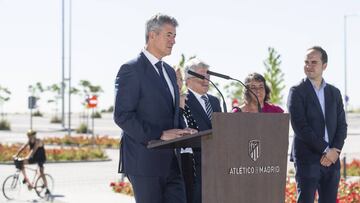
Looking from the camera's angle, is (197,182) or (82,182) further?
(82,182)

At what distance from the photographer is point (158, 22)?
469 centimetres

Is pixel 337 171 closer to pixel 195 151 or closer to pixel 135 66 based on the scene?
pixel 195 151

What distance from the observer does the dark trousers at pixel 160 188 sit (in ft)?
15.1

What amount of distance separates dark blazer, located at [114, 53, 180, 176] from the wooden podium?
200 mm

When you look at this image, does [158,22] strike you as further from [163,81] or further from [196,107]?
[196,107]

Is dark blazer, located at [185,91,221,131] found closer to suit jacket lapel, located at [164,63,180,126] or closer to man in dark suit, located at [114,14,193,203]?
suit jacket lapel, located at [164,63,180,126]

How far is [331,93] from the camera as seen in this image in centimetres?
676

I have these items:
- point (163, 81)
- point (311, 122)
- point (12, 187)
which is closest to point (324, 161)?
point (311, 122)

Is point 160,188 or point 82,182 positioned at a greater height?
point 160,188

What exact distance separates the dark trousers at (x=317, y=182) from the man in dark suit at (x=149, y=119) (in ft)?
6.91

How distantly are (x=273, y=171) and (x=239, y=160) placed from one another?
33 cm

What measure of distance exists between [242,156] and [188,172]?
1687 mm

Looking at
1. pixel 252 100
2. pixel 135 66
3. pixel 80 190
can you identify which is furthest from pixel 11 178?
pixel 135 66

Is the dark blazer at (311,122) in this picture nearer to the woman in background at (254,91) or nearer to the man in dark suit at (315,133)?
the man in dark suit at (315,133)
